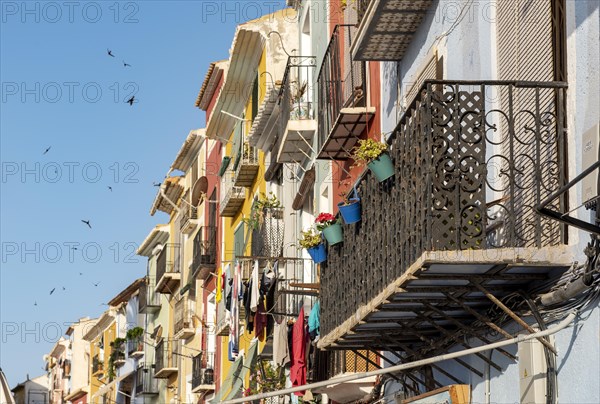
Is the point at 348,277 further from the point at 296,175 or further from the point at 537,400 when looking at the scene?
the point at 296,175

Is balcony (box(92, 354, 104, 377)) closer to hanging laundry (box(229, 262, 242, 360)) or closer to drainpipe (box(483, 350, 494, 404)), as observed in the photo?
hanging laundry (box(229, 262, 242, 360))

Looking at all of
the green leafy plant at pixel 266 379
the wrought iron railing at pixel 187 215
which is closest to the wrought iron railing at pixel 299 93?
the green leafy plant at pixel 266 379

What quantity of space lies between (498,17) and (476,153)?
7.73ft

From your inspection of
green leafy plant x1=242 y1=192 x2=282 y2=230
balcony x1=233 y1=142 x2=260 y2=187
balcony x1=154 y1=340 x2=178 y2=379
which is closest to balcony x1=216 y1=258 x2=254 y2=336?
green leafy plant x1=242 y1=192 x2=282 y2=230

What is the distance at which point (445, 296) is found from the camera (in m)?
11.1

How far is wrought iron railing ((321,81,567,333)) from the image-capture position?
998cm

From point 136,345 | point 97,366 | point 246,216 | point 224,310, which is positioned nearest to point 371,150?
point 246,216

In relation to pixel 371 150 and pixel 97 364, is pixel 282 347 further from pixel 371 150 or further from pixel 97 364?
pixel 97 364

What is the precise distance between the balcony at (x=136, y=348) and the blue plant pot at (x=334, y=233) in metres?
35.2

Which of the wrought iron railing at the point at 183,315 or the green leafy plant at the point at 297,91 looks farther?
the wrought iron railing at the point at 183,315

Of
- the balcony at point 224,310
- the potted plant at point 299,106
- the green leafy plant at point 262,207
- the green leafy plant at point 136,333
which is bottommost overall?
the green leafy plant at point 136,333

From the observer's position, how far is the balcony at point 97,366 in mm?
61284

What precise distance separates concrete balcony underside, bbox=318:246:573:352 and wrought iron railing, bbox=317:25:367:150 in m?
5.08

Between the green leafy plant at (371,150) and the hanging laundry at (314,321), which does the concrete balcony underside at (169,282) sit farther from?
the green leafy plant at (371,150)
